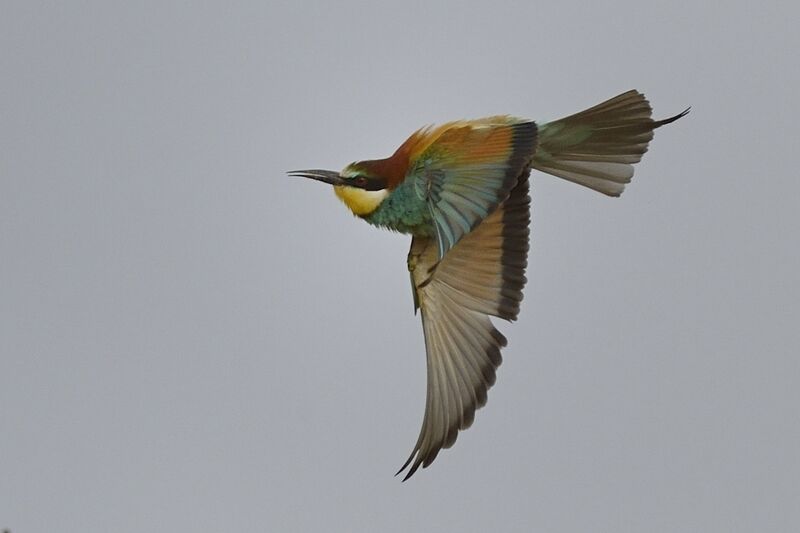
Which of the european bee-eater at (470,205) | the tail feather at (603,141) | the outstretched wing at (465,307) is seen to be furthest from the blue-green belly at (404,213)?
the tail feather at (603,141)

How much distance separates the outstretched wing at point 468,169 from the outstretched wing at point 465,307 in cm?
17

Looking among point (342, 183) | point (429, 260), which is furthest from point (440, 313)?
point (342, 183)

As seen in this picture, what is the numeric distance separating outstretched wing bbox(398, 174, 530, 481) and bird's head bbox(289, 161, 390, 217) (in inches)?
7.9

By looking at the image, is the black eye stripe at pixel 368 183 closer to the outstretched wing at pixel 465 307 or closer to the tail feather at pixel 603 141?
the outstretched wing at pixel 465 307

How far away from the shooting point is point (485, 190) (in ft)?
10.7

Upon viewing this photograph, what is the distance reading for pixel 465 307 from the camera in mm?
3727

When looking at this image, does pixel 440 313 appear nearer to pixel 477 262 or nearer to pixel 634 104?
pixel 477 262

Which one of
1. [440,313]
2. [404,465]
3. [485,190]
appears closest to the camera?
[485,190]

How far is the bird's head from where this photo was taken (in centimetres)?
347

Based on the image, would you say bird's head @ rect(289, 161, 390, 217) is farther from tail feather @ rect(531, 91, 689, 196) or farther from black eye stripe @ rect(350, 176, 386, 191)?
tail feather @ rect(531, 91, 689, 196)

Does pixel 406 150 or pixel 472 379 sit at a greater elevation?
pixel 406 150

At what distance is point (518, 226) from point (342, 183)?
1.18 ft

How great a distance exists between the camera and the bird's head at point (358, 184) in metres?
3.47

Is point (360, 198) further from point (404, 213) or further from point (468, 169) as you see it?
point (468, 169)
